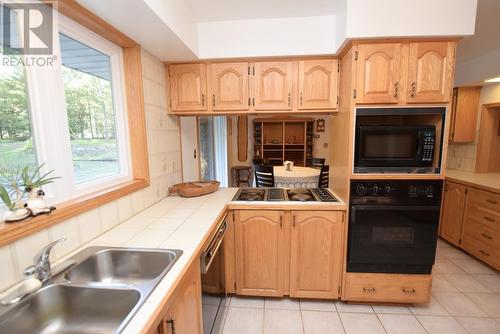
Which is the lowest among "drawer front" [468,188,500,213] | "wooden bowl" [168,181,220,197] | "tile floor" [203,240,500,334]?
"tile floor" [203,240,500,334]

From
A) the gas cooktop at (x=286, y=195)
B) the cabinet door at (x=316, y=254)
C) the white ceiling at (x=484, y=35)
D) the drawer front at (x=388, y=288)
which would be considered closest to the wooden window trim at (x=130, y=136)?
the gas cooktop at (x=286, y=195)

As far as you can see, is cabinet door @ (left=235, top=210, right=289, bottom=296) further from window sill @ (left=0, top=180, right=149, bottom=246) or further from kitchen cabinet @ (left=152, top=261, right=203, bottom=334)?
window sill @ (left=0, top=180, right=149, bottom=246)

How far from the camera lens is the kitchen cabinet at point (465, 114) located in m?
2.93

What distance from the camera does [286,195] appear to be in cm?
207

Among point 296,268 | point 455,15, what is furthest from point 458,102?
point 296,268

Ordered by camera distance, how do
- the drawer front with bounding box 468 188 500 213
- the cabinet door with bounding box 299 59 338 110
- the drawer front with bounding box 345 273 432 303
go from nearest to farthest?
the drawer front with bounding box 345 273 432 303 → the cabinet door with bounding box 299 59 338 110 → the drawer front with bounding box 468 188 500 213

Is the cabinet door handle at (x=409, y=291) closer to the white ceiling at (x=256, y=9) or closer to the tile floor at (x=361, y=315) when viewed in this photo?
the tile floor at (x=361, y=315)

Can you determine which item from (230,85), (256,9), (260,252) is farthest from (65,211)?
(256,9)

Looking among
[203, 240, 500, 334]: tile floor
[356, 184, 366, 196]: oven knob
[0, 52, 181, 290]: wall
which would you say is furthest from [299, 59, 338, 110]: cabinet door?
[203, 240, 500, 334]: tile floor

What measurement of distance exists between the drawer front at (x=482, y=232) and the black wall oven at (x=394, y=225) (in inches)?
44.3

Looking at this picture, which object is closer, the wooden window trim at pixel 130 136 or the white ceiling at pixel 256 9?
the wooden window trim at pixel 130 136

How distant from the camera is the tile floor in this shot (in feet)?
5.50

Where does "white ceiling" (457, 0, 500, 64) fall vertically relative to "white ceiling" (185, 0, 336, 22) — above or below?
below

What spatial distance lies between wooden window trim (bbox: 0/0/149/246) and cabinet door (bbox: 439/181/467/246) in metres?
3.28
